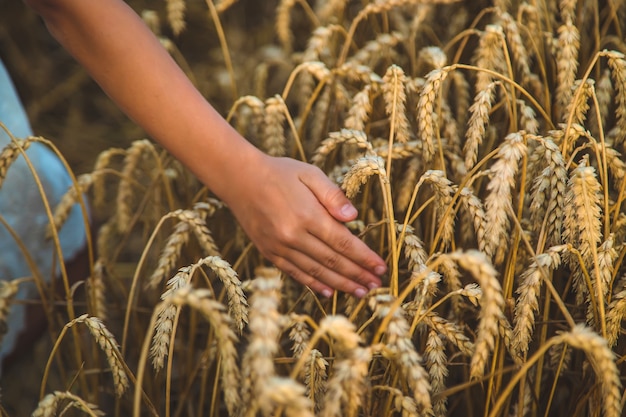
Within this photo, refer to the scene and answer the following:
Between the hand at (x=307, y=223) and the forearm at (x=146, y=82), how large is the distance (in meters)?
0.04

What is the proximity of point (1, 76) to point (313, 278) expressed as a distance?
0.75 metres

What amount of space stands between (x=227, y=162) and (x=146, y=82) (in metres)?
0.15

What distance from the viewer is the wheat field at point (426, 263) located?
2.08 feet

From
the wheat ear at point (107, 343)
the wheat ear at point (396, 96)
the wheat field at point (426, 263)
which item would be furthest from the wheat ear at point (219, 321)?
the wheat ear at point (396, 96)

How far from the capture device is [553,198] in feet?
2.62

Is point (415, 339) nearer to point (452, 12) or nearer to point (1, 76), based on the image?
point (452, 12)

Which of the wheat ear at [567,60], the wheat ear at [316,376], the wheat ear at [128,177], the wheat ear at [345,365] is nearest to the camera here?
the wheat ear at [345,365]

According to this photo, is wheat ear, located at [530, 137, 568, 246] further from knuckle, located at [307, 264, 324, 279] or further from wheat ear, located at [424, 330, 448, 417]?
knuckle, located at [307, 264, 324, 279]

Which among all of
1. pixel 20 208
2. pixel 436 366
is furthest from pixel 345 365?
pixel 20 208

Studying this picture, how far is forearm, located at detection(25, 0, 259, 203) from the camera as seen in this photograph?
31.0 inches

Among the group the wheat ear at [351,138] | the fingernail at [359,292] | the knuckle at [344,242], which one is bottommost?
the fingernail at [359,292]

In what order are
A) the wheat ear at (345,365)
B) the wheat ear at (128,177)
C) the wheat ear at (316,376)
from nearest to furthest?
1. the wheat ear at (345,365)
2. the wheat ear at (316,376)
3. the wheat ear at (128,177)

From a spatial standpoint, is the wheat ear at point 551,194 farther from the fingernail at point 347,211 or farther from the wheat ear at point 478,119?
the fingernail at point 347,211

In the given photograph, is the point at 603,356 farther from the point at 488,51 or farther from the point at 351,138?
the point at 488,51
